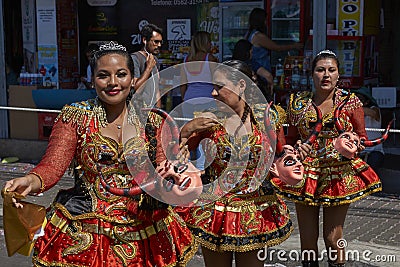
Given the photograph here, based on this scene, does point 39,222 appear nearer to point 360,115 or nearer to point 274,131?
point 274,131

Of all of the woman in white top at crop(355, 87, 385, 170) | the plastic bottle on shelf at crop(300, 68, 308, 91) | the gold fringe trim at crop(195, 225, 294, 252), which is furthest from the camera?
the plastic bottle on shelf at crop(300, 68, 308, 91)

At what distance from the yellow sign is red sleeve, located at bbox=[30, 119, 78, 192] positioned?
6.67 metres

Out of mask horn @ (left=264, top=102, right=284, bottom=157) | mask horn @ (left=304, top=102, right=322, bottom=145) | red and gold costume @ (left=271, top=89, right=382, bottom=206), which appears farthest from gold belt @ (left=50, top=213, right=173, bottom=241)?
red and gold costume @ (left=271, top=89, right=382, bottom=206)

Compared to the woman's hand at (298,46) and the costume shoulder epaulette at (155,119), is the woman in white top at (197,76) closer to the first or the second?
the woman's hand at (298,46)

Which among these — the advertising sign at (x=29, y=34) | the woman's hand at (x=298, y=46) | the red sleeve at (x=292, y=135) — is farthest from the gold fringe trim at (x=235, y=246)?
the advertising sign at (x=29, y=34)

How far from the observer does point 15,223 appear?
345 cm

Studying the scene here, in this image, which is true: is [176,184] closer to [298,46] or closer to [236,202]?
[236,202]

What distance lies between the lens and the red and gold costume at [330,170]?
5352 mm

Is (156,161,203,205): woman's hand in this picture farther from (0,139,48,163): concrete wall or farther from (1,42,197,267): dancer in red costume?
(0,139,48,163): concrete wall

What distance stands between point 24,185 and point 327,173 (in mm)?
2758

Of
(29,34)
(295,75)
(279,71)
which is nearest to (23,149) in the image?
(29,34)

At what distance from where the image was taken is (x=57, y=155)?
369cm

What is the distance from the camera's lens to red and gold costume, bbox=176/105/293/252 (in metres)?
4.44

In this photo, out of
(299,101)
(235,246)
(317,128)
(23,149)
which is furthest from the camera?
(23,149)
